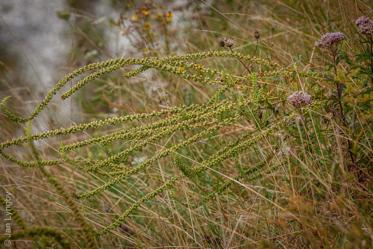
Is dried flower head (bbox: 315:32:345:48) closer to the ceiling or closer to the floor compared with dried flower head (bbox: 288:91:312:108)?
closer to the ceiling

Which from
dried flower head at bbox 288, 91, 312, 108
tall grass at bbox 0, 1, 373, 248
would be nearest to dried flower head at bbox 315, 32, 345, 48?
tall grass at bbox 0, 1, 373, 248

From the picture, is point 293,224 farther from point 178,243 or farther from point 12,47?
point 12,47

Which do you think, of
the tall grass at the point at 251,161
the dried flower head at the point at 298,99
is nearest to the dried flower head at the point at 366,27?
the tall grass at the point at 251,161

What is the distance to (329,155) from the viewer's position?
1.52 m

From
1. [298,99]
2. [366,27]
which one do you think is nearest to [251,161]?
[298,99]

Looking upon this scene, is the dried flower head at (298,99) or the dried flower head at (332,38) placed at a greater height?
the dried flower head at (332,38)

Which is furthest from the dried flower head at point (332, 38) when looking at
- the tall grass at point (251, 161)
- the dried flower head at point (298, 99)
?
the dried flower head at point (298, 99)

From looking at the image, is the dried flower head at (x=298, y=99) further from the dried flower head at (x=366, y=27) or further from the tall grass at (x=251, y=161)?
the dried flower head at (x=366, y=27)

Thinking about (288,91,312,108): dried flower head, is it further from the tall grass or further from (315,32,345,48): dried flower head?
(315,32,345,48): dried flower head

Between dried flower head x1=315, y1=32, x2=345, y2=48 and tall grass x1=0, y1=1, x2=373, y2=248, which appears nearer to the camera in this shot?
tall grass x1=0, y1=1, x2=373, y2=248

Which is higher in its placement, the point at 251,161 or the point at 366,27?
the point at 366,27

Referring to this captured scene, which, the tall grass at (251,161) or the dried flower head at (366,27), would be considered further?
the dried flower head at (366,27)

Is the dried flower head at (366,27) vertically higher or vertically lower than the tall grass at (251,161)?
higher

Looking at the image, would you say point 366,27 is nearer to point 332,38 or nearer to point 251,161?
point 332,38
